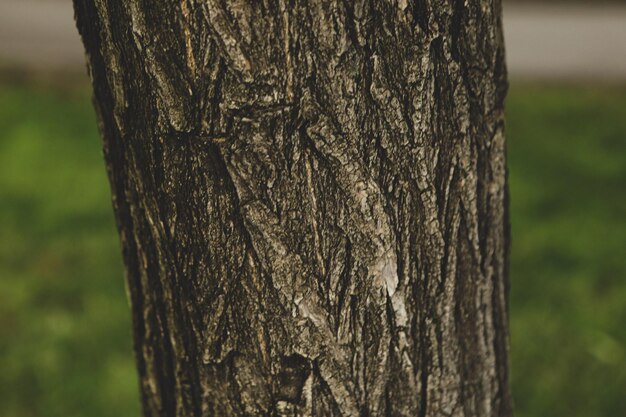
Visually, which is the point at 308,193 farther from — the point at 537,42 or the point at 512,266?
the point at 537,42

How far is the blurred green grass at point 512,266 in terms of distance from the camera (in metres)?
3.37

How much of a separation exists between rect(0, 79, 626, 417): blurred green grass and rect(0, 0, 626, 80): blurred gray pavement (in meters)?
0.85

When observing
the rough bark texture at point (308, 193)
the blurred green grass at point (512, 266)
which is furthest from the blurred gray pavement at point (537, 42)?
the rough bark texture at point (308, 193)

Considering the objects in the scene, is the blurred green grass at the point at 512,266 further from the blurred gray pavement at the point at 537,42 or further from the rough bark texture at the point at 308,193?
the rough bark texture at the point at 308,193

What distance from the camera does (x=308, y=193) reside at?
135 centimetres

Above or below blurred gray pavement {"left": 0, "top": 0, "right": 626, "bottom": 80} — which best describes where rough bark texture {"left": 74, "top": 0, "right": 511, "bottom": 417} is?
below

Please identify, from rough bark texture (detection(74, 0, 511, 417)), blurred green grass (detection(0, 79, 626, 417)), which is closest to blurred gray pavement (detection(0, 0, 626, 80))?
blurred green grass (detection(0, 79, 626, 417))

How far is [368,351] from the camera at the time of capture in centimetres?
150

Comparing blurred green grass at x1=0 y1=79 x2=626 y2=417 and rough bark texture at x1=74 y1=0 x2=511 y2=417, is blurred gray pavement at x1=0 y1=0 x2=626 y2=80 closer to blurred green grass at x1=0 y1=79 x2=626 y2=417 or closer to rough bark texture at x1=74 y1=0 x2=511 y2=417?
blurred green grass at x1=0 y1=79 x2=626 y2=417

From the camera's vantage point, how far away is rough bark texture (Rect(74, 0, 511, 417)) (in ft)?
4.14

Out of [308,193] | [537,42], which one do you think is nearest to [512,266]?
[308,193]

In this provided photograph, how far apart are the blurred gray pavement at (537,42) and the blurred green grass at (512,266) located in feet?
2.80

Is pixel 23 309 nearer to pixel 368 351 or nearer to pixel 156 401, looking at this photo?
pixel 156 401

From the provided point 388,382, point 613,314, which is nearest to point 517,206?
point 613,314
